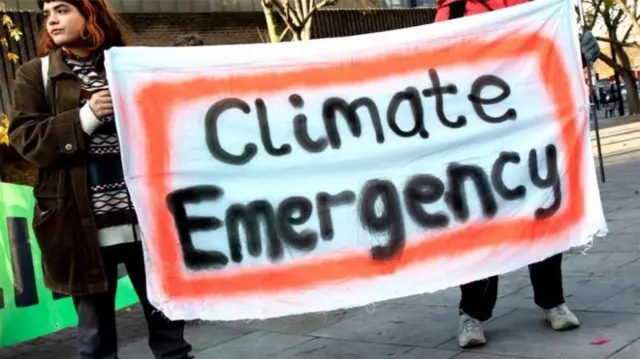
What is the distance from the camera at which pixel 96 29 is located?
3047mm

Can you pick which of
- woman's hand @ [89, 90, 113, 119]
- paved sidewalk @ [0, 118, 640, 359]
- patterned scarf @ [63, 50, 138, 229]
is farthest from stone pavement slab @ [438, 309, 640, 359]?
woman's hand @ [89, 90, 113, 119]

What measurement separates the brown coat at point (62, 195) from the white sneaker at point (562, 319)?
2.34m

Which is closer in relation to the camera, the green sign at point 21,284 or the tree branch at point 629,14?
the green sign at point 21,284

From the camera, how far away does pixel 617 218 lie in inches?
282

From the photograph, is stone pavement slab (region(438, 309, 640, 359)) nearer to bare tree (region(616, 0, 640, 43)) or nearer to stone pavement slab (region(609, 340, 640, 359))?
stone pavement slab (region(609, 340, 640, 359))

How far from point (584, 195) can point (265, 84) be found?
164 cm

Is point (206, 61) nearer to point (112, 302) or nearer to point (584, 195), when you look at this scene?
point (112, 302)

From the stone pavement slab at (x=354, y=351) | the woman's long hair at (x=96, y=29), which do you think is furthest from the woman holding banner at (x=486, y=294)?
the woman's long hair at (x=96, y=29)

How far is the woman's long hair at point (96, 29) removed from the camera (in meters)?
3.02

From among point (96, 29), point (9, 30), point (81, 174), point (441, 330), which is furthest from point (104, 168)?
point (9, 30)

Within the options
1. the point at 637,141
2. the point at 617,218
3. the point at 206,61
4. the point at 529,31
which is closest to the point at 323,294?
the point at 206,61

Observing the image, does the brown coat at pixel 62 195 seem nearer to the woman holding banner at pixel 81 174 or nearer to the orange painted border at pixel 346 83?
the woman holding banner at pixel 81 174

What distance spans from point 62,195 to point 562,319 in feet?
8.44

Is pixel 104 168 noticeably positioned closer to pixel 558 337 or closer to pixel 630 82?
pixel 558 337
